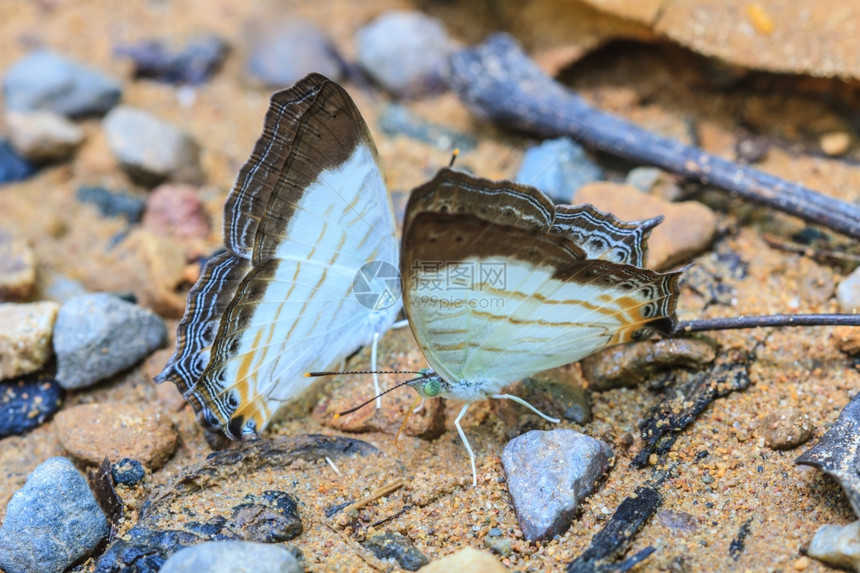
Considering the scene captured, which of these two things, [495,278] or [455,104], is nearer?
[495,278]

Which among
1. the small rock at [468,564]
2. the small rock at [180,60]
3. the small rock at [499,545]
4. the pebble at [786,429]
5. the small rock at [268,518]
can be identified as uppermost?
the small rock at [180,60]

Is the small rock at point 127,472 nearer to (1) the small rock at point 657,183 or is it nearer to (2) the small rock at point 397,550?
(2) the small rock at point 397,550

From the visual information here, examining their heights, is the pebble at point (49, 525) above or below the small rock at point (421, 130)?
below

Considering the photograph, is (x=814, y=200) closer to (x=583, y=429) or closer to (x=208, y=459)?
(x=583, y=429)

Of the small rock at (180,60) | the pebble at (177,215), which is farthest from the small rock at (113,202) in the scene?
the small rock at (180,60)

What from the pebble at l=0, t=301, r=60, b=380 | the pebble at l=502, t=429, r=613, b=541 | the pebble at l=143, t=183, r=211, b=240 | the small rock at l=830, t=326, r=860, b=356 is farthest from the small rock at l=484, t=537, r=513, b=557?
the pebble at l=143, t=183, r=211, b=240

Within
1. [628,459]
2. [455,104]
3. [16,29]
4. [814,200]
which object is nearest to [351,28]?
[455,104]

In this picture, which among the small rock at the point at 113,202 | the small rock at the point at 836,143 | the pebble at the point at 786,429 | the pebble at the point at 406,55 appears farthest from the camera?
the pebble at the point at 406,55

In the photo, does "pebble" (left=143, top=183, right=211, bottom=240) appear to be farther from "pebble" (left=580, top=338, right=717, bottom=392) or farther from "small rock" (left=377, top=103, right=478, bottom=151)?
"pebble" (left=580, top=338, right=717, bottom=392)

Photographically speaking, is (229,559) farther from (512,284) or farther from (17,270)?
(17,270)
